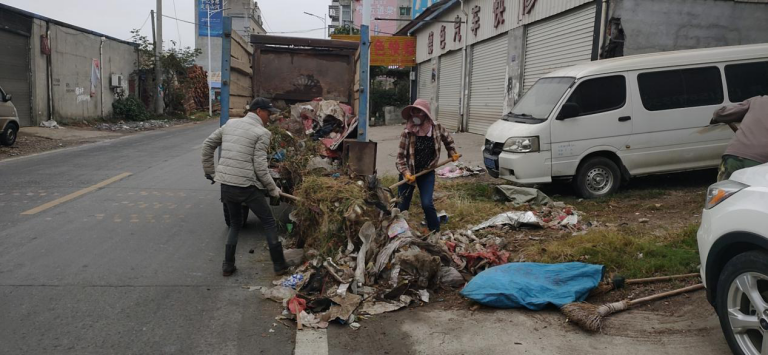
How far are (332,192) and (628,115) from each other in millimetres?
5150

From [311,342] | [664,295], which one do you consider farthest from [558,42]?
[311,342]

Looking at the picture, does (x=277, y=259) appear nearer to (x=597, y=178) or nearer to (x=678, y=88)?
(x=597, y=178)

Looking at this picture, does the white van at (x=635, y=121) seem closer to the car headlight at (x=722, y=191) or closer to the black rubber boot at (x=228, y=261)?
the black rubber boot at (x=228, y=261)

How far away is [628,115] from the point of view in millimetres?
8570

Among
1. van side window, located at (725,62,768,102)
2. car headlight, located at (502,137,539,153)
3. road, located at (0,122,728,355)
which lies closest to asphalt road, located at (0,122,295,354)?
road, located at (0,122,728,355)

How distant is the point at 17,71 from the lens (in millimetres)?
20328

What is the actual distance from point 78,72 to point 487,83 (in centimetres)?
1764

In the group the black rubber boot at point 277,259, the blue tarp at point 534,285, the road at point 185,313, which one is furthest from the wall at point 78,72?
the blue tarp at point 534,285

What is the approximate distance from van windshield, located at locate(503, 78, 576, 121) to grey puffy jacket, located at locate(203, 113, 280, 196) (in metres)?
4.81

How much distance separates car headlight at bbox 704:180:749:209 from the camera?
344cm

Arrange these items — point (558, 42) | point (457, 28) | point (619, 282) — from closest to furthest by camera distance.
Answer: point (619, 282) → point (558, 42) → point (457, 28)

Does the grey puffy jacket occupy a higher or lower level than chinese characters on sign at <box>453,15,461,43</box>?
lower

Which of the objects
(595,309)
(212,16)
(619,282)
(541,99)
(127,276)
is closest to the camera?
(595,309)

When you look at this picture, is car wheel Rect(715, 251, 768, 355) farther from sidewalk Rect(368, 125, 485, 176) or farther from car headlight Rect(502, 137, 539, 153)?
sidewalk Rect(368, 125, 485, 176)
